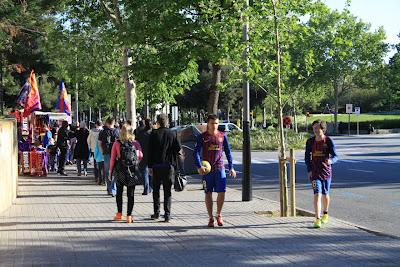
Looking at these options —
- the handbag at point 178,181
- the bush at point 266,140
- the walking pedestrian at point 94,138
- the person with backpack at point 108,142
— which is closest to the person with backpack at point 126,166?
the handbag at point 178,181

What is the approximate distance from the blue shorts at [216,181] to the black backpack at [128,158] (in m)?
1.40

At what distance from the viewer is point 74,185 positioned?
56.1 ft

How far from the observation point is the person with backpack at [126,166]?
10.3 m

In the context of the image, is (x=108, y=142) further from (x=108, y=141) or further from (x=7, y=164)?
(x=7, y=164)

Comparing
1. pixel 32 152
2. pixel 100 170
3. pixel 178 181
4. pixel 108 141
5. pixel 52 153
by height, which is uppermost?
pixel 108 141

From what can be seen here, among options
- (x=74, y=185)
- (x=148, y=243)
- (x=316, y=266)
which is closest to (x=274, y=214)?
(x=148, y=243)

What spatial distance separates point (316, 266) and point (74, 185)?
1121 centimetres

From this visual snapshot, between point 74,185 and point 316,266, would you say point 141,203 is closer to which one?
point 74,185

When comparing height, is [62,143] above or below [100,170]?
above

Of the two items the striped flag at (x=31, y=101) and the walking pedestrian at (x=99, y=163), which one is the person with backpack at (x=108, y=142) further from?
the striped flag at (x=31, y=101)

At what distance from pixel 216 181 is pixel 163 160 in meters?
1.17

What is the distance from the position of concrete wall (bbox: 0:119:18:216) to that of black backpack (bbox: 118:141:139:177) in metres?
2.51

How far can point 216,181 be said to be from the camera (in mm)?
9734

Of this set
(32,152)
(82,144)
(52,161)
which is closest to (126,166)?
(82,144)
